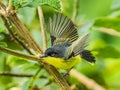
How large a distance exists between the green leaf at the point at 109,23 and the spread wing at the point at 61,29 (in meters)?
0.34

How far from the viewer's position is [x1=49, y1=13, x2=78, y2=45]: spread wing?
36.8 inches

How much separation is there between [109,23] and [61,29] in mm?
361

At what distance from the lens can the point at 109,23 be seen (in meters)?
1.29

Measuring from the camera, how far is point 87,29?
1.26m

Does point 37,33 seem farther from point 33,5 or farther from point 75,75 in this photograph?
point 33,5

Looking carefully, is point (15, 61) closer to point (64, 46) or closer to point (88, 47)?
point (88, 47)

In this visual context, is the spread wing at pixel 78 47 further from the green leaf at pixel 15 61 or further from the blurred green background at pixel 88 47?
the green leaf at pixel 15 61

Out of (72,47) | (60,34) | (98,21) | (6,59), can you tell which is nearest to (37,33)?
(6,59)

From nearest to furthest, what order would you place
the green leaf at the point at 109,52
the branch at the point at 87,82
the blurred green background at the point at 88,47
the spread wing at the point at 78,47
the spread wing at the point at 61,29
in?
the spread wing at the point at 78,47
the spread wing at the point at 61,29
the blurred green background at the point at 88,47
the branch at the point at 87,82
the green leaf at the point at 109,52

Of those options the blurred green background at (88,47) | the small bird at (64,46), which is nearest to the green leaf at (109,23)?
the blurred green background at (88,47)

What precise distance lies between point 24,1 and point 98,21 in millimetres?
403

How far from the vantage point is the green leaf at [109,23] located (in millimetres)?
1260

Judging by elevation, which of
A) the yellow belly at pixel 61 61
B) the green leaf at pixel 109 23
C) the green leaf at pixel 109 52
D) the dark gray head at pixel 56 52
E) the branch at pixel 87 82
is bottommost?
the branch at pixel 87 82

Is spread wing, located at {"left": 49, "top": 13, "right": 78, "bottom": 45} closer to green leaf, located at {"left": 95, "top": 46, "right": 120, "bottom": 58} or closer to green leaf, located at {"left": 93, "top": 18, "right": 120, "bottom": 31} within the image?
green leaf, located at {"left": 93, "top": 18, "right": 120, "bottom": 31}
